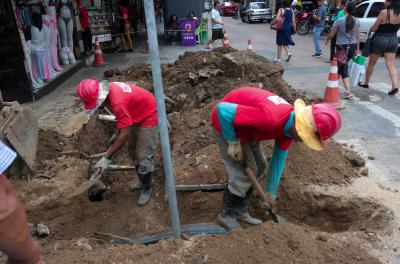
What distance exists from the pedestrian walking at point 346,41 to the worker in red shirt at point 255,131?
4.33 metres

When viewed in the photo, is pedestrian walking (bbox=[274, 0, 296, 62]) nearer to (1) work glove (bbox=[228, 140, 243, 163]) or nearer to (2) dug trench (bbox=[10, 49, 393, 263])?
(2) dug trench (bbox=[10, 49, 393, 263])

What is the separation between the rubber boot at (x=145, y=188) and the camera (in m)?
4.18

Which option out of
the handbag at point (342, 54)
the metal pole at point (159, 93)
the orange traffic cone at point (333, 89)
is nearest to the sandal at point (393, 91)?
the handbag at point (342, 54)

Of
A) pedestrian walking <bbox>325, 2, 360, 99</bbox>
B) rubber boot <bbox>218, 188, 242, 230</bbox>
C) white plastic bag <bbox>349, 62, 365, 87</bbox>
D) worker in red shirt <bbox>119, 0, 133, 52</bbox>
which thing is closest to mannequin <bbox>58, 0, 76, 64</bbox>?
worker in red shirt <bbox>119, 0, 133, 52</bbox>

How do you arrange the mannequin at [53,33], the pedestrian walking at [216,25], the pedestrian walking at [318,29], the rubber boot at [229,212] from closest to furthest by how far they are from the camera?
1. the rubber boot at [229,212]
2. the mannequin at [53,33]
3. the pedestrian walking at [318,29]
4. the pedestrian walking at [216,25]

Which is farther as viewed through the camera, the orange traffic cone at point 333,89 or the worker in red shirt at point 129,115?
the orange traffic cone at point 333,89

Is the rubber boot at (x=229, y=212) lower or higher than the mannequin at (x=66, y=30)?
lower

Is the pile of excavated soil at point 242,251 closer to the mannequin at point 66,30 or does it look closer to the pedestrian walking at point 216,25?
the mannequin at point 66,30

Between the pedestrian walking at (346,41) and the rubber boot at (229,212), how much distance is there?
470 centimetres

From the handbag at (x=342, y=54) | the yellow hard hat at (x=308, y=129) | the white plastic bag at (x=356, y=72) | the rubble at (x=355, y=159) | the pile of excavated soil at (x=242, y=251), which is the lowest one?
the rubble at (x=355, y=159)

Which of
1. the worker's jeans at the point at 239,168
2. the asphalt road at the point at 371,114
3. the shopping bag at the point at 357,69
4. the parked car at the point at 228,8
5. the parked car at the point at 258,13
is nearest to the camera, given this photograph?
the worker's jeans at the point at 239,168

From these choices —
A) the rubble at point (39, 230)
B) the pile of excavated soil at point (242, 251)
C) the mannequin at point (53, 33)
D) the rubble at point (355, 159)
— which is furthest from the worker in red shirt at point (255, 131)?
the mannequin at point (53, 33)

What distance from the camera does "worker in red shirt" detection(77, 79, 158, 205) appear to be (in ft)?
11.5

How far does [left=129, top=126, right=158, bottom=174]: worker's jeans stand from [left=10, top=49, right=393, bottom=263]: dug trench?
0.42 m
